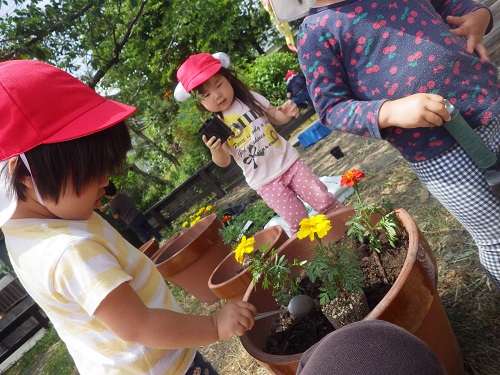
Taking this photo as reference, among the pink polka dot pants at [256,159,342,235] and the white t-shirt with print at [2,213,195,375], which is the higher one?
the white t-shirt with print at [2,213,195,375]

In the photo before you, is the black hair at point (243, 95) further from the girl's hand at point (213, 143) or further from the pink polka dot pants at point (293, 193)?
the pink polka dot pants at point (293, 193)

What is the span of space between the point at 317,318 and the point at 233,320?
0.37 metres

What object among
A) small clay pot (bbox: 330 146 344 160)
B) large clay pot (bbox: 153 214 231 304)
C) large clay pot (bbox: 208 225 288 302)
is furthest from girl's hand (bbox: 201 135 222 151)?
small clay pot (bbox: 330 146 344 160)

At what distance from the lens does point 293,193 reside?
2.53 metres

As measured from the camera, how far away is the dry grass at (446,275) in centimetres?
143

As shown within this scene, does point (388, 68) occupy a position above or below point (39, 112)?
below

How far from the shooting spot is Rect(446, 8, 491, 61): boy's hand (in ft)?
4.16

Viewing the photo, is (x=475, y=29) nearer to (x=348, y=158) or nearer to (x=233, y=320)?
(x=233, y=320)

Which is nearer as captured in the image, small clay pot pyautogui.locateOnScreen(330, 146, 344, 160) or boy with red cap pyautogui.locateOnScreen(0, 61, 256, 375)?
boy with red cap pyautogui.locateOnScreen(0, 61, 256, 375)

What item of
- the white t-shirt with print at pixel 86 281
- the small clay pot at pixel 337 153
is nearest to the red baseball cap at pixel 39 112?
the white t-shirt with print at pixel 86 281

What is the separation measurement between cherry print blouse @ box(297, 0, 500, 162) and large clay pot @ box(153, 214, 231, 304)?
73.4 inches

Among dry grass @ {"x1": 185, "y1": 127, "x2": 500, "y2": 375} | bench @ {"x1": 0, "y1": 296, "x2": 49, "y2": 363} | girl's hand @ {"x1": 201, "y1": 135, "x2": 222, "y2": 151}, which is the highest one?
girl's hand @ {"x1": 201, "y1": 135, "x2": 222, "y2": 151}

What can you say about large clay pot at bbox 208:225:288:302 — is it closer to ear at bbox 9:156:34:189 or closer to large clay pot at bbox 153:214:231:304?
large clay pot at bbox 153:214:231:304

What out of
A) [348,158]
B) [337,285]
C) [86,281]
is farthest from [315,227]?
[348,158]
